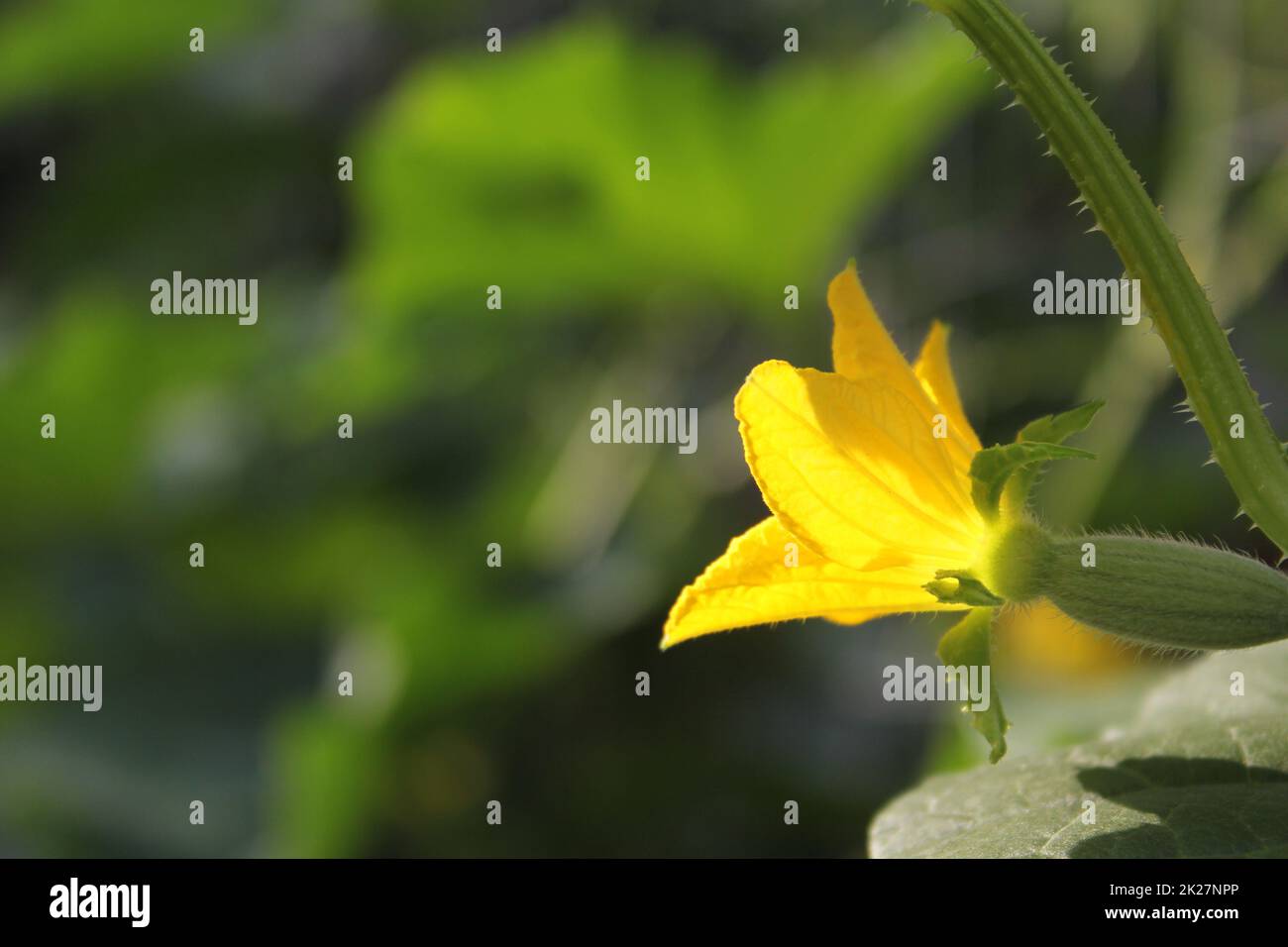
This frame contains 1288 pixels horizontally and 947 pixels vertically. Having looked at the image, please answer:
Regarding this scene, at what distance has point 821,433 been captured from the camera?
3.23 ft

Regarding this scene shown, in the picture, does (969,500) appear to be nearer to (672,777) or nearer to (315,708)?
(315,708)

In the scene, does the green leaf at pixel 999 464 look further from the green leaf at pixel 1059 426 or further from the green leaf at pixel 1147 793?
the green leaf at pixel 1147 793

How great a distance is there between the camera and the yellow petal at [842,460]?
98cm

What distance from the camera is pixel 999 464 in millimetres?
997

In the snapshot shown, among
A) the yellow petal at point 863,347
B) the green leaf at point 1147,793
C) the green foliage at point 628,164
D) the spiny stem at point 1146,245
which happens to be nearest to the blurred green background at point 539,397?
the green foliage at point 628,164

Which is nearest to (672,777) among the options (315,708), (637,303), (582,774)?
(582,774)

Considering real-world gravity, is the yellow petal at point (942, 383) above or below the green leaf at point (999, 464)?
above

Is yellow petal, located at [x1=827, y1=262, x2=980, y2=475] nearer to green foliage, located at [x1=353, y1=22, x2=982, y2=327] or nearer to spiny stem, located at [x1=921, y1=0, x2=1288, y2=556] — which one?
spiny stem, located at [x1=921, y1=0, x2=1288, y2=556]

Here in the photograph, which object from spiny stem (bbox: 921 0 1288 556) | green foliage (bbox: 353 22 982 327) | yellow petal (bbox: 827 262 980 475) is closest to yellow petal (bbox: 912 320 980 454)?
yellow petal (bbox: 827 262 980 475)

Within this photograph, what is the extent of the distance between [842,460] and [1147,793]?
1.14ft

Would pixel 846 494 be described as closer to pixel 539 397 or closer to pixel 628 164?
pixel 628 164

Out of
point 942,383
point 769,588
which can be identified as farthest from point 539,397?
point 769,588

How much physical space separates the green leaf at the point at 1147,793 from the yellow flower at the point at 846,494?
0.54 feet

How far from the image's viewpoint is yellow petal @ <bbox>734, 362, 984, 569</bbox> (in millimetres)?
975
